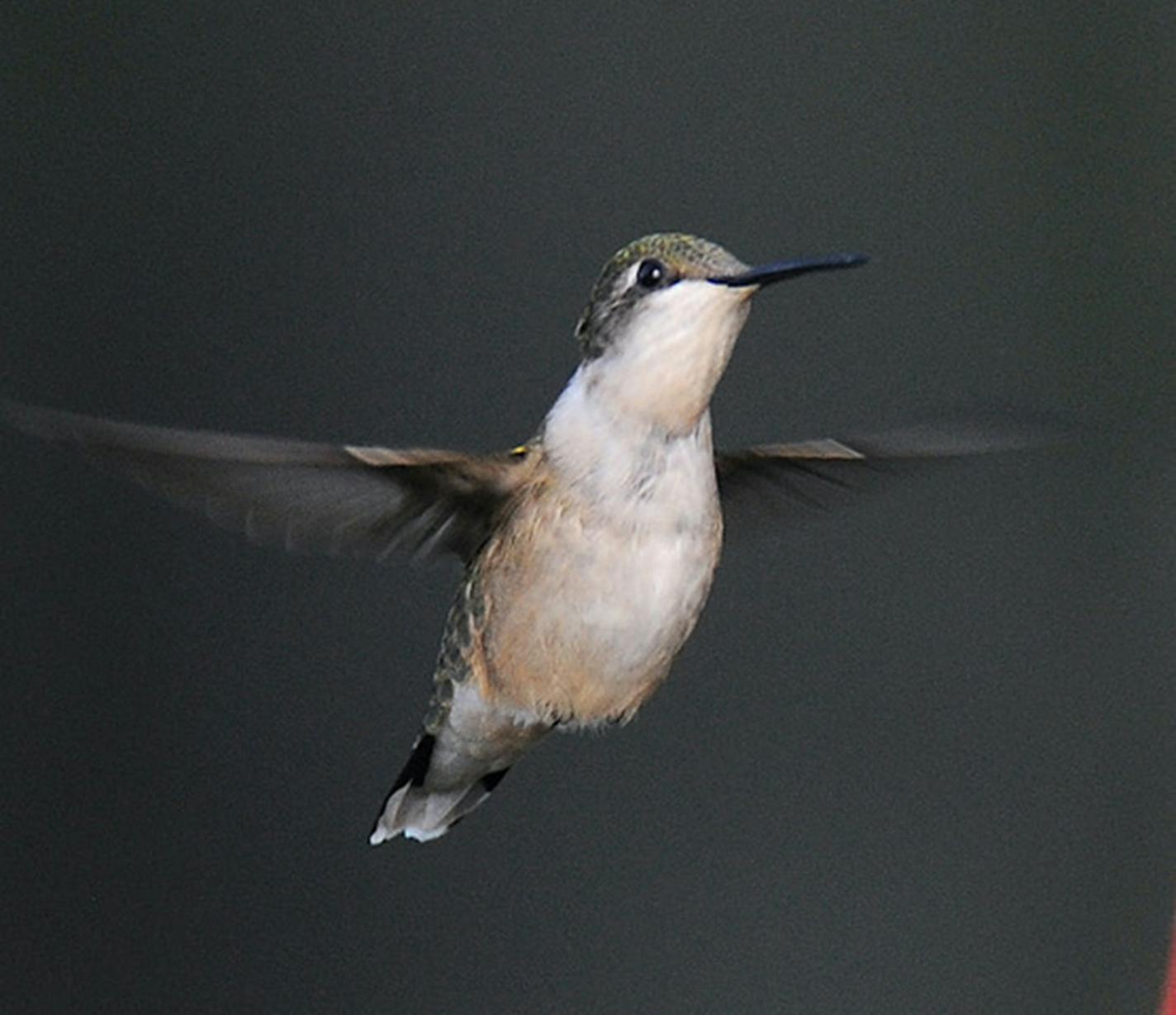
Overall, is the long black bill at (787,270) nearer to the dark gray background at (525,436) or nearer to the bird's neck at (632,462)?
the bird's neck at (632,462)

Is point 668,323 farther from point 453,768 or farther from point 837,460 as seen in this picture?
point 453,768

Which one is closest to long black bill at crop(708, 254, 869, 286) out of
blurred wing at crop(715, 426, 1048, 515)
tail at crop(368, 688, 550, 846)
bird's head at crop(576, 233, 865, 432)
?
bird's head at crop(576, 233, 865, 432)

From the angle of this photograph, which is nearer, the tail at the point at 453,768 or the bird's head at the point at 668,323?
the bird's head at the point at 668,323

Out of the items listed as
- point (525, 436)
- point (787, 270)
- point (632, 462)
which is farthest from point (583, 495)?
point (525, 436)

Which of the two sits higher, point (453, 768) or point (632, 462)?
point (632, 462)

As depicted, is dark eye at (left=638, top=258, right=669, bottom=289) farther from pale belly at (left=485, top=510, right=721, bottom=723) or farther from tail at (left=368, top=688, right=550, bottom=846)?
tail at (left=368, top=688, right=550, bottom=846)

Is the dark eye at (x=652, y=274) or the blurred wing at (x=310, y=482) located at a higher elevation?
the dark eye at (x=652, y=274)

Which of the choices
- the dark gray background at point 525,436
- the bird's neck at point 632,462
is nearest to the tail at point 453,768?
the bird's neck at point 632,462

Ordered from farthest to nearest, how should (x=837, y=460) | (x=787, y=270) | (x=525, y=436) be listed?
(x=525, y=436)
(x=837, y=460)
(x=787, y=270)
